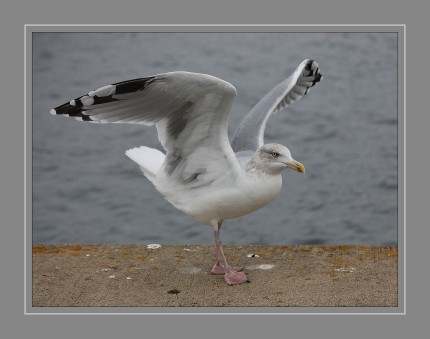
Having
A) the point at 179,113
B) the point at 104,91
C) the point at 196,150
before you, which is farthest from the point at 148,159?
the point at 104,91

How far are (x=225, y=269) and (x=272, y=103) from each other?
1.14 meters

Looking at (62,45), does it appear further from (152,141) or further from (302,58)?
(302,58)

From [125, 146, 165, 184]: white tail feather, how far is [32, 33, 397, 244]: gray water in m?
0.69

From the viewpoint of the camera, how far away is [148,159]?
199 inches

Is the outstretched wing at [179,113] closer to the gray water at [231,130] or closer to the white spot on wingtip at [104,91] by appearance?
the white spot on wingtip at [104,91]

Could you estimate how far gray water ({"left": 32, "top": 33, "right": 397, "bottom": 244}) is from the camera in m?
5.58

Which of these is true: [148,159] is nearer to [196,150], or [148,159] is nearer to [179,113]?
[196,150]

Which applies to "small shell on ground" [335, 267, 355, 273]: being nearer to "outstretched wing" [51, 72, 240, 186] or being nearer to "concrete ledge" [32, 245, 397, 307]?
"concrete ledge" [32, 245, 397, 307]

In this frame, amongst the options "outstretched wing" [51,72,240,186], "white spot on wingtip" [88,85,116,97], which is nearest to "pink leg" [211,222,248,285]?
"outstretched wing" [51,72,240,186]

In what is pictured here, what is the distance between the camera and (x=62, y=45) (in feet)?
18.0

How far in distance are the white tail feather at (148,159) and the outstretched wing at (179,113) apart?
0.19 meters

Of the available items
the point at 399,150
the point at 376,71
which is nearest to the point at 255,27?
the point at 399,150

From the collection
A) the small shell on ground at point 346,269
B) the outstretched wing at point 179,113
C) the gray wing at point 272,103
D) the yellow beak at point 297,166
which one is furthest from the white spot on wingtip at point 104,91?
the small shell on ground at point 346,269

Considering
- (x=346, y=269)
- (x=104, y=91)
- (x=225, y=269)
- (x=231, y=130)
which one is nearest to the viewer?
(x=104, y=91)
